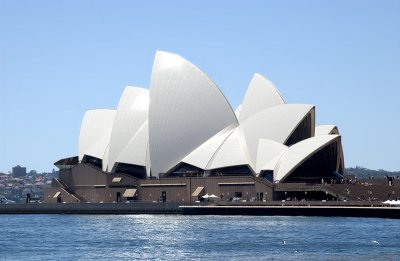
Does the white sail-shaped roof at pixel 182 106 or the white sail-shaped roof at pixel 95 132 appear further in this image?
the white sail-shaped roof at pixel 95 132

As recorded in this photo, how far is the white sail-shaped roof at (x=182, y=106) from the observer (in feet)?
358

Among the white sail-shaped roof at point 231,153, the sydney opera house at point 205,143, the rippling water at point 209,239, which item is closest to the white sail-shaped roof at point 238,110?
the sydney opera house at point 205,143

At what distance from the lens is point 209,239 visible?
66938 mm

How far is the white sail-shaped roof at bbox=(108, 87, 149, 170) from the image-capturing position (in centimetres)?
11619

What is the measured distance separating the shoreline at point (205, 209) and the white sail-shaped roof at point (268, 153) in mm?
6170

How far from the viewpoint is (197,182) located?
111562mm

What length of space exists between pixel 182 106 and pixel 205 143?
5.04 meters

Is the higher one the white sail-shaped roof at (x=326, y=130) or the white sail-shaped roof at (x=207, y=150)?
the white sail-shaped roof at (x=326, y=130)

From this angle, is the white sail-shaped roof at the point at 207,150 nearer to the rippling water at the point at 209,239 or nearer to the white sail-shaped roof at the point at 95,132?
the white sail-shaped roof at the point at 95,132

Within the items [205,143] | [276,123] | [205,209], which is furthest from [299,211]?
[205,143]

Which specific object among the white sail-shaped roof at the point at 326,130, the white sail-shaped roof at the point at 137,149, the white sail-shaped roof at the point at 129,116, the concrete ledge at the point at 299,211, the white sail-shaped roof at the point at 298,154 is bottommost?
the concrete ledge at the point at 299,211

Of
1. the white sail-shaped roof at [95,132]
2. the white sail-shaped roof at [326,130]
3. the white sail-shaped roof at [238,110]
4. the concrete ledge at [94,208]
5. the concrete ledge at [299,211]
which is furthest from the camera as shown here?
the white sail-shaped roof at [95,132]

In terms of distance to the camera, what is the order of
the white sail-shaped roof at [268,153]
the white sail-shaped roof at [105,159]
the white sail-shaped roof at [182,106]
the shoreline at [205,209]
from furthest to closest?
1. the white sail-shaped roof at [105,159]
2. the white sail-shaped roof at [182,106]
3. the white sail-shaped roof at [268,153]
4. the shoreline at [205,209]

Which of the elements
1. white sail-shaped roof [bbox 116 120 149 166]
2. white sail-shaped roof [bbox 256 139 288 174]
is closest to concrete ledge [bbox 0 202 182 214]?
white sail-shaped roof [bbox 116 120 149 166]
